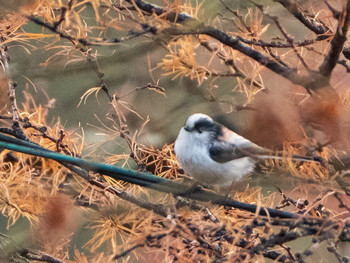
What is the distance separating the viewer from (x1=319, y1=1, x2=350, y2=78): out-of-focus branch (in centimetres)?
75

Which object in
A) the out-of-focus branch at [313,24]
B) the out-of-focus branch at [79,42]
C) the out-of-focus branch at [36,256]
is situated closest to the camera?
the out-of-focus branch at [79,42]

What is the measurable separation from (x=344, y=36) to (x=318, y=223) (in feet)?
0.89

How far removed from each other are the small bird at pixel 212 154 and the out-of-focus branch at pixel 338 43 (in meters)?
0.22

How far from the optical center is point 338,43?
2.51ft

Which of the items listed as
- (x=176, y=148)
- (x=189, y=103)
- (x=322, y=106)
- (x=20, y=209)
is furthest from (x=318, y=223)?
(x=189, y=103)

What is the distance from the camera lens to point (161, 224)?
1.00 m

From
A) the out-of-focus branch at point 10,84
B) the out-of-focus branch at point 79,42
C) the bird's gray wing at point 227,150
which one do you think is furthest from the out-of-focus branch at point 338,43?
the out-of-focus branch at point 10,84

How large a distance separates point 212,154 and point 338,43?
1.14ft

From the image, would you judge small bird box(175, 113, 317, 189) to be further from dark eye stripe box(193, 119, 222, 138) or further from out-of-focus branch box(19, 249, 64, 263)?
out-of-focus branch box(19, 249, 64, 263)

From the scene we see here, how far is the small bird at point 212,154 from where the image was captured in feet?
3.24

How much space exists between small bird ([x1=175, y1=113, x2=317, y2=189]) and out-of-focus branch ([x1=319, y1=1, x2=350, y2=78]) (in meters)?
0.22

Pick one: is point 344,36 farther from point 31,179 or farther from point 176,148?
point 31,179

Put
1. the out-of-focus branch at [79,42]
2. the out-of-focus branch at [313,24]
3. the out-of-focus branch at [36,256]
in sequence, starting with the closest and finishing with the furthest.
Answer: the out-of-focus branch at [79,42]
the out-of-focus branch at [313,24]
the out-of-focus branch at [36,256]

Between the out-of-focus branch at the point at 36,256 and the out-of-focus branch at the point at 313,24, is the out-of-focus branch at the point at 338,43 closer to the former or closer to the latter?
the out-of-focus branch at the point at 313,24
